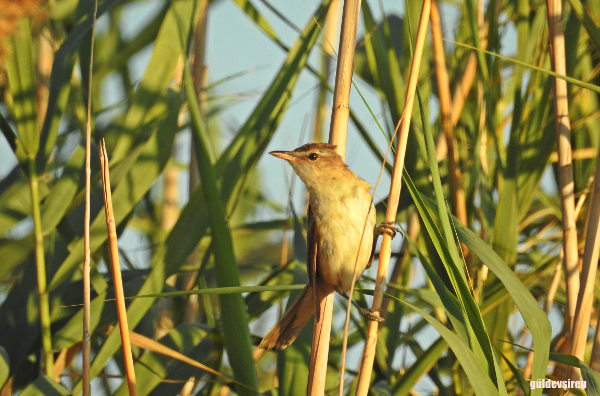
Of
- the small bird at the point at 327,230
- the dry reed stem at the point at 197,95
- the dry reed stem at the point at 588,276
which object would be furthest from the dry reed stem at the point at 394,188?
the dry reed stem at the point at 197,95

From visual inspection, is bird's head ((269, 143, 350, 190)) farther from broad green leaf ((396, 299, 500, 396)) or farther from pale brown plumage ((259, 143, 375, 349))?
broad green leaf ((396, 299, 500, 396))

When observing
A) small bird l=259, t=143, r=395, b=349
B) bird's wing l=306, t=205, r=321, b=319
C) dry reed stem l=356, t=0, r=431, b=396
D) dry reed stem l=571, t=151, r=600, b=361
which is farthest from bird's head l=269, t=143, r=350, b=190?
dry reed stem l=571, t=151, r=600, b=361

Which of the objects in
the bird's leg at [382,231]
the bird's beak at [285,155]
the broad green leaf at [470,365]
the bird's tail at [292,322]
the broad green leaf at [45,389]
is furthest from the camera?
the bird's beak at [285,155]

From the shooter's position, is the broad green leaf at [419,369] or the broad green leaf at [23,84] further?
the broad green leaf at [23,84]

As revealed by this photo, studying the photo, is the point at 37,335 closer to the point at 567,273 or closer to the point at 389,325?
the point at 389,325

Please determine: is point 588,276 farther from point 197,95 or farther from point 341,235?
point 197,95

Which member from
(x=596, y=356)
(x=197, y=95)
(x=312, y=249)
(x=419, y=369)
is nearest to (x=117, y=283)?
(x=312, y=249)

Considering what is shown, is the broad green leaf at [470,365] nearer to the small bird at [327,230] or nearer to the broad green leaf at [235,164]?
the small bird at [327,230]

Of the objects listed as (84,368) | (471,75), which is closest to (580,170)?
(471,75)

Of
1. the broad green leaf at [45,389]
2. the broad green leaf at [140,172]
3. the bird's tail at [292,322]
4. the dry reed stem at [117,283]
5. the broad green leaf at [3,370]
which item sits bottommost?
the broad green leaf at [45,389]

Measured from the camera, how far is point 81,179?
7.73 ft

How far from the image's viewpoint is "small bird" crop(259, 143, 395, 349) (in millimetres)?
2143

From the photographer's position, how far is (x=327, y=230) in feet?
7.20

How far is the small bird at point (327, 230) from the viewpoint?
2143mm
